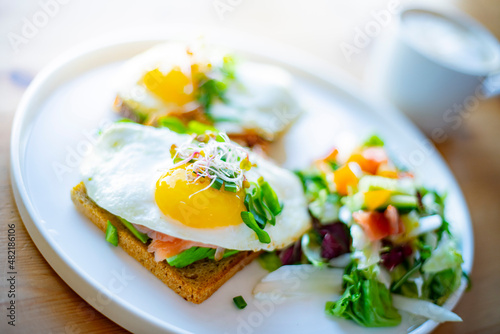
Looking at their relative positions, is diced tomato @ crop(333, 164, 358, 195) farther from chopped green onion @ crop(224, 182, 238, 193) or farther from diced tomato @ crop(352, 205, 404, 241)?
chopped green onion @ crop(224, 182, 238, 193)

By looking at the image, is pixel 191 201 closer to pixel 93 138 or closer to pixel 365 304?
pixel 93 138

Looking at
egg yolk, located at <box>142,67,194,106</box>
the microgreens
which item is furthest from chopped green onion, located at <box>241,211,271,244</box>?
egg yolk, located at <box>142,67,194,106</box>

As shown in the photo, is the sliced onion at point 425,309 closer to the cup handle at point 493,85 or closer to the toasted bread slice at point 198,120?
the toasted bread slice at point 198,120

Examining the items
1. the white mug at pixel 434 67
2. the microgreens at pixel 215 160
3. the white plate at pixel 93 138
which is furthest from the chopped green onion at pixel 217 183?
the white mug at pixel 434 67

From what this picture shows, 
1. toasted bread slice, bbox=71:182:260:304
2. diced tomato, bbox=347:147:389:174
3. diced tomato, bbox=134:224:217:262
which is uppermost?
diced tomato, bbox=347:147:389:174

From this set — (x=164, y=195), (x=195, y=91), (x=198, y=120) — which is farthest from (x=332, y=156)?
(x=164, y=195)
